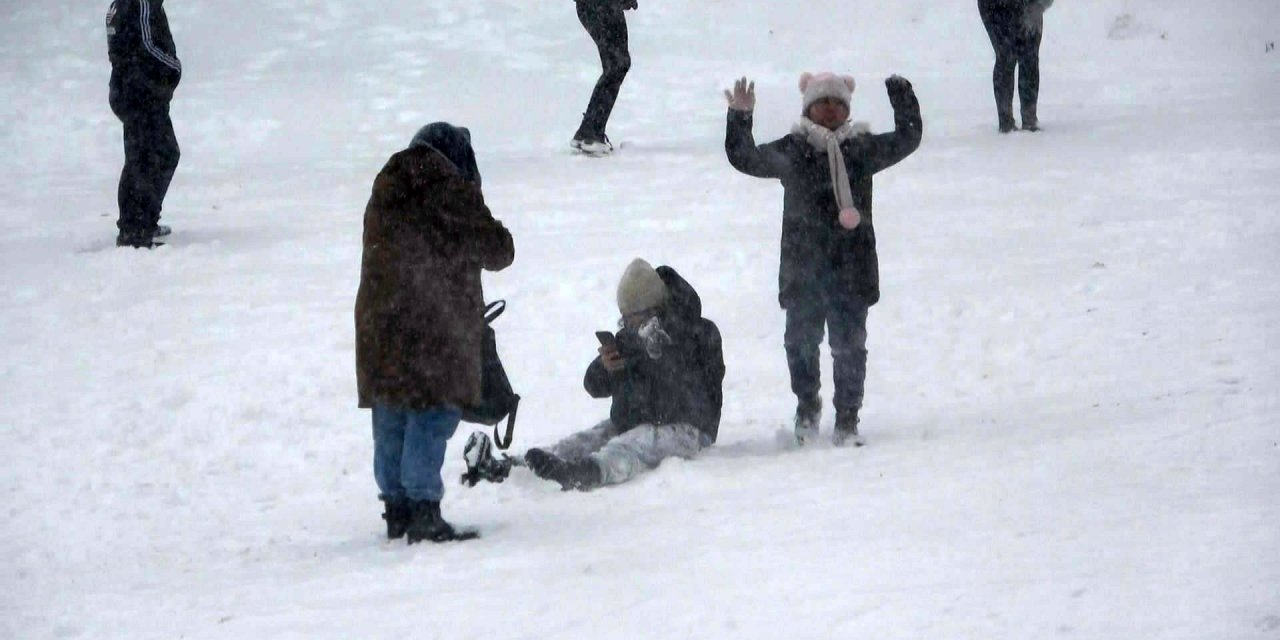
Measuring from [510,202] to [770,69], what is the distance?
657 centimetres

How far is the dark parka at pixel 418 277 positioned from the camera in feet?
16.7

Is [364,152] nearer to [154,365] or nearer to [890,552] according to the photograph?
[154,365]

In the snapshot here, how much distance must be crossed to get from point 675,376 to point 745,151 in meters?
0.96

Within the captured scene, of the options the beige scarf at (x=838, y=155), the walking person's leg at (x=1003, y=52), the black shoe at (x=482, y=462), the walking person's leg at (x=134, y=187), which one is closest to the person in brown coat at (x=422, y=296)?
the black shoe at (x=482, y=462)

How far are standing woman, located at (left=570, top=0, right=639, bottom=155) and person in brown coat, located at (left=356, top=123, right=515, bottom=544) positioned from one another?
23.9ft

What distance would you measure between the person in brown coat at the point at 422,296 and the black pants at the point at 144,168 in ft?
17.5

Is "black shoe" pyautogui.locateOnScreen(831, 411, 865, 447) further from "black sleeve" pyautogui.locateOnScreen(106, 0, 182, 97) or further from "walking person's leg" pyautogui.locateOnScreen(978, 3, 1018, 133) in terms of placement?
"walking person's leg" pyautogui.locateOnScreen(978, 3, 1018, 133)

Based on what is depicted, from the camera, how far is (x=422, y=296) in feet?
16.8

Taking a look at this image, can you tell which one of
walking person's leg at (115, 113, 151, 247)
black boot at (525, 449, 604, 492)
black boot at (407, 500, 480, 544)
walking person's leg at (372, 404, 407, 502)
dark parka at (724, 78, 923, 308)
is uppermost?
walking person's leg at (115, 113, 151, 247)

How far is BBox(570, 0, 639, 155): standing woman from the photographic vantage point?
1238 centimetres

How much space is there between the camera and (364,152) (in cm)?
1362

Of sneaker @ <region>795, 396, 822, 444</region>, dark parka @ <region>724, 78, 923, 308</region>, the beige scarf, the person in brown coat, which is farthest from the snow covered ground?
the beige scarf

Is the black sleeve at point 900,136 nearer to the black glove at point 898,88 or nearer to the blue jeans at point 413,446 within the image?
the black glove at point 898,88

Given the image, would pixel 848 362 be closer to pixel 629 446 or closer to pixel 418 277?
pixel 629 446
